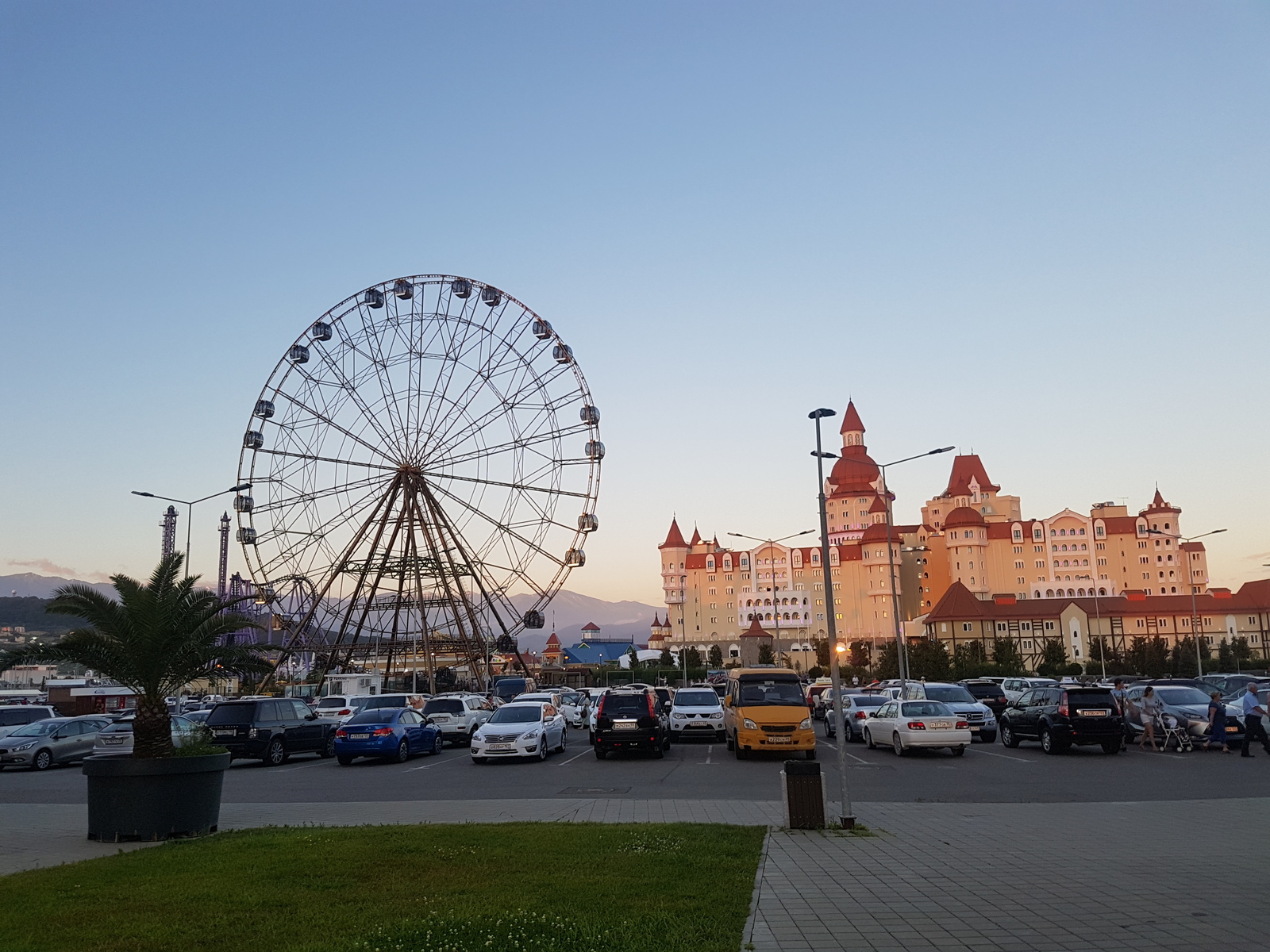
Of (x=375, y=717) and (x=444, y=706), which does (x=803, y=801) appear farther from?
(x=444, y=706)

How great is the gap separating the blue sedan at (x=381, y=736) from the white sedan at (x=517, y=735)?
249 cm

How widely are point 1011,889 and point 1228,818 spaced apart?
6693 millimetres

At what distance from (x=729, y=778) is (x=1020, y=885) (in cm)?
1142

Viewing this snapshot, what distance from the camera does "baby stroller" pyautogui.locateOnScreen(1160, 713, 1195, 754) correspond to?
26.1m

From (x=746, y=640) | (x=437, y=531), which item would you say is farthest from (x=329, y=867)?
(x=746, y=640)

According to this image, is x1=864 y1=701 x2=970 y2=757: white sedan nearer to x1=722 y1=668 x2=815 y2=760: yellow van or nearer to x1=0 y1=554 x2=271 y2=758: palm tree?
x1=722 y1=668 x2=815 y2=760: yellow van

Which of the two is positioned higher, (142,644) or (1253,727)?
(142,644)

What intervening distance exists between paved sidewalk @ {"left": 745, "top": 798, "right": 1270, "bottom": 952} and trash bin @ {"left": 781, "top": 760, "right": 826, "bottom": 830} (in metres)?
0.30

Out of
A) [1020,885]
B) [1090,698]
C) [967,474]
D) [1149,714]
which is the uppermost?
[967,474]

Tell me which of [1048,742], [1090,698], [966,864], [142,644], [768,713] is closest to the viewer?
[966,864]

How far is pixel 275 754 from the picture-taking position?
27.0 metres

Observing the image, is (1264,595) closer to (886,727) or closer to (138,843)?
(886,727)

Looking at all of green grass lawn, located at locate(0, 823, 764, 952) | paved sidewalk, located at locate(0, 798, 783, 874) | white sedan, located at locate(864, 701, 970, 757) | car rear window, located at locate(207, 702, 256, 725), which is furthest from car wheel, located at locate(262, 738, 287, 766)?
white sedan, located at locate(864, 701, 970, 757)

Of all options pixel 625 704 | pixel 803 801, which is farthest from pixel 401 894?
pixel 625 704
